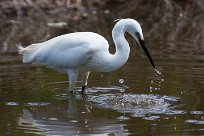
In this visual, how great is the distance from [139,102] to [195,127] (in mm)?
1460

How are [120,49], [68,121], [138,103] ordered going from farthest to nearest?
1. [120,49]
2. [138,103]
3. [68,121]

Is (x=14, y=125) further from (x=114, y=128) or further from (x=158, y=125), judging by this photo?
(x=158, y=125)

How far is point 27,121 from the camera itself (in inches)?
327

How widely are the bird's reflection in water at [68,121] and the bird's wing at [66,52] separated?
605 mm

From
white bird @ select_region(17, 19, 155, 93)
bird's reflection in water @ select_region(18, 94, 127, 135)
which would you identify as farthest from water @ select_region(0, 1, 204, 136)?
white bird @ select_region(17, 19, 155, 93)

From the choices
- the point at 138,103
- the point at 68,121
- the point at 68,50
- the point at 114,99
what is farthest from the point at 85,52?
the point at 68,121

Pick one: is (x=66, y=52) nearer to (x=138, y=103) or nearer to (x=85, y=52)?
(x=85, y=52)

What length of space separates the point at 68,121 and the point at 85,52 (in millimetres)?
1370

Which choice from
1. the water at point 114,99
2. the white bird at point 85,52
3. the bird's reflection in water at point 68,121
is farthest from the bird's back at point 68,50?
the bird's reflection in water at point 68,121

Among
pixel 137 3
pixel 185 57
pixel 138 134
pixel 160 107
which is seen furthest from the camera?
pixel 137 3

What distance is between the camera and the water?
25.9ft

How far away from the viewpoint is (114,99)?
933 centimetres

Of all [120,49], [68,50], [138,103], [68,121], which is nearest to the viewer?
[68,121]

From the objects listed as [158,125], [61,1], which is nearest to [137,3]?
[61,1]
